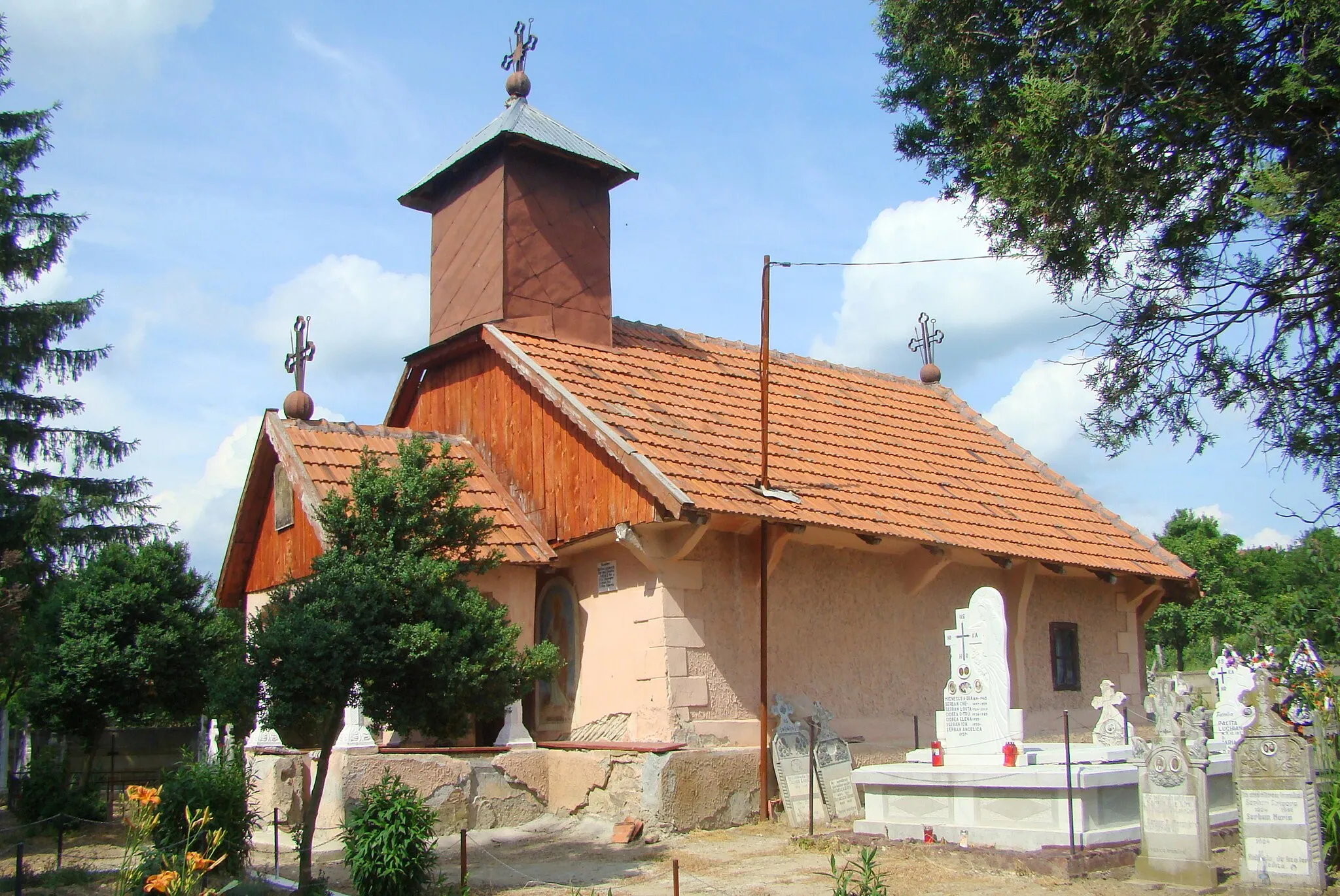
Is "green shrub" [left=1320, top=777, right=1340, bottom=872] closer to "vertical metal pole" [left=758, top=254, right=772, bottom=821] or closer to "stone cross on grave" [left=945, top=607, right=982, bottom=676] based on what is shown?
"stone cross on grave" [left=945, top=607, right=982, bottom=676]

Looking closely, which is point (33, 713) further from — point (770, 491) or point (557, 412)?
point (770, 491)

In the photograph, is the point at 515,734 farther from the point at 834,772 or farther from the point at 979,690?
the point at 979,690

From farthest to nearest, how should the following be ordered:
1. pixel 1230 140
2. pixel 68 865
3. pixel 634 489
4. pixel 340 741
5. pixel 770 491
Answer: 1. pixel 770 491
2. pixel 634 489
3. pixel 340 741
4. pixel 68 865
5. pixel 1230 140

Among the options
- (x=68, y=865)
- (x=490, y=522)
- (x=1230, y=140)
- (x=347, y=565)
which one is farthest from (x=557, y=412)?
(x=1230, y=140)

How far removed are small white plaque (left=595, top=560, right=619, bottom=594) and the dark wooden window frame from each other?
6854 millimetres

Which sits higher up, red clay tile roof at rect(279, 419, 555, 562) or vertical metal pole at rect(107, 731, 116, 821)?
red clay tile roof at rect(279, 419, 555, 562)

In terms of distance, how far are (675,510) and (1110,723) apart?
5.80m

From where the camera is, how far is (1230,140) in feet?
27.6

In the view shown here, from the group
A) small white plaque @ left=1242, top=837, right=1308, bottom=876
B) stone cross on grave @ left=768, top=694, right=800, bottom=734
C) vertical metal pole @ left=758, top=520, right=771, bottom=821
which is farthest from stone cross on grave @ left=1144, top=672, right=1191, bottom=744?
vertical metal pole @ left=758, top=520, right=771, bottom=821

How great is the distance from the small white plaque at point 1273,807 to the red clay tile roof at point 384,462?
25.4 feet

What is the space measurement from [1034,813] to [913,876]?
136 centimetres

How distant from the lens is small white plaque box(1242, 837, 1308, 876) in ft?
29.1

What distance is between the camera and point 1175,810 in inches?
369

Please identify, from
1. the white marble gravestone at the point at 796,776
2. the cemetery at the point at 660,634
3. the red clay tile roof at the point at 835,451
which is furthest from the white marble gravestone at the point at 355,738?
the white marble gravestone at the point at 796,776
